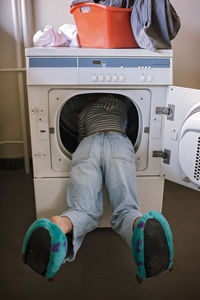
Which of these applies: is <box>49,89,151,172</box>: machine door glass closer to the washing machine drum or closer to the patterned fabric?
the patterned fabric

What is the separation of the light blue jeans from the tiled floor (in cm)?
21

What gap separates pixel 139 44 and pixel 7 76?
1154mm

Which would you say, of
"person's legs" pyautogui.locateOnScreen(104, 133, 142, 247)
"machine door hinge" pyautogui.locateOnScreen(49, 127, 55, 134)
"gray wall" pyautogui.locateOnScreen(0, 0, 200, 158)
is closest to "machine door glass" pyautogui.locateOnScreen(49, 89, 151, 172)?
"machine door hinge" pyautogui.locateOnScreen(49, 127, 55, 134)

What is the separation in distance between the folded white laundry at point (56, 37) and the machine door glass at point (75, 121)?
29cm

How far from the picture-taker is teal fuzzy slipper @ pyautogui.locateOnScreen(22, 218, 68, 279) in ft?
3.22

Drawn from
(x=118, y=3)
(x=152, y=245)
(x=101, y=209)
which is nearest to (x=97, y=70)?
(x=118, y=3)

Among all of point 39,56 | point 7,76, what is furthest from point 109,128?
point 7,76

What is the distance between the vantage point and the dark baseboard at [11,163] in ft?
7.80

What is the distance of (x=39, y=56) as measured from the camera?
1.35 meters

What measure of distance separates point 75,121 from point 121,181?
20.6 inches

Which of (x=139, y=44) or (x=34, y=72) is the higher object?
(x=139, y=44)

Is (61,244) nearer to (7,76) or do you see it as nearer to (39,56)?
(39,56)

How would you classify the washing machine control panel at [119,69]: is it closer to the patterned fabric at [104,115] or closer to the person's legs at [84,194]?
the patterned fabric at [104,115]

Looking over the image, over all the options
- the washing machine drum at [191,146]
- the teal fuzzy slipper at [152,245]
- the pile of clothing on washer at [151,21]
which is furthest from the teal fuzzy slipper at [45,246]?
the pile of clothing on washer at [151,21]
